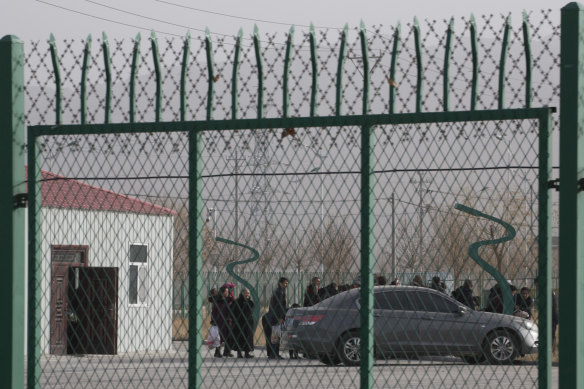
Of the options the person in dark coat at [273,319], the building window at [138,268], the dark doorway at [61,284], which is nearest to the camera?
the person in dark coat at [273,319]

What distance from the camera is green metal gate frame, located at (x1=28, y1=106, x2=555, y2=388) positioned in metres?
6.70

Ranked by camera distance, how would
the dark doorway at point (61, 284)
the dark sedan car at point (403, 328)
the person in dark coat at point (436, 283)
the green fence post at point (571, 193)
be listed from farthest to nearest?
the dark doorway at point (61, 284), the dark sedan car at point (403, 328), the person in dark coat at point (436, 283), the green fence post at point (571, 193)

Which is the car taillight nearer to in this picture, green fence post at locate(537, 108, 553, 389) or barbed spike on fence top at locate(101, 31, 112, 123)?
barbed spike on fence top at locate(101, 31, 112, 123)

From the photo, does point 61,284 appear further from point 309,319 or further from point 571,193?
point 571,193

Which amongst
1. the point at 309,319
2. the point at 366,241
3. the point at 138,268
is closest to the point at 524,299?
the point at 309,319

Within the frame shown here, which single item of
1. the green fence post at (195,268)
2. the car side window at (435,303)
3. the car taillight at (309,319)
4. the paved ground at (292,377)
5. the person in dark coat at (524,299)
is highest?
the green fence post at (195,268)

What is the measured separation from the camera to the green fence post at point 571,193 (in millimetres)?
6613

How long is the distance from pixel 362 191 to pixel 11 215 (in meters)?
A: 2.55

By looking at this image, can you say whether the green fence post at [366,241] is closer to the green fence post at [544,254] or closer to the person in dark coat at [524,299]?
the green fence post at [544,254]

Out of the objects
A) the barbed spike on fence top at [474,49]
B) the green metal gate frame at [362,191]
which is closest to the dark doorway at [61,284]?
the green metal gate frame at [362,191]

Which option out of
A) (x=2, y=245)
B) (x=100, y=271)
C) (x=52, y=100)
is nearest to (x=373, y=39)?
(x=52, y=100)

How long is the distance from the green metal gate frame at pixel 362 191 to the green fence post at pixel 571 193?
0.09 metres

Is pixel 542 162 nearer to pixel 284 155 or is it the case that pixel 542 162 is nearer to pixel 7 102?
pixel 284 155

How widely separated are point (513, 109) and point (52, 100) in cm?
313
